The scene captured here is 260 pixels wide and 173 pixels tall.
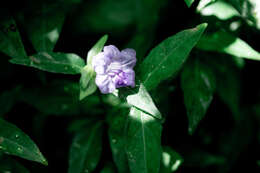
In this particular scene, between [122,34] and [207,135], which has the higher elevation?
[122,34]

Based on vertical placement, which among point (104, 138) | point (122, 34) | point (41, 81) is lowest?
point (104, 138)

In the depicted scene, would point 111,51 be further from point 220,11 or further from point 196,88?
point 220,11

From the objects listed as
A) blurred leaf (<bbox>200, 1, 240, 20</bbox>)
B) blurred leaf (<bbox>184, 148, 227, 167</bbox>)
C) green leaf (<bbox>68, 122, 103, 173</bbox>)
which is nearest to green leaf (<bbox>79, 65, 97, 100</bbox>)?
green leaf (<bbox>68, 122, 103, 173</bbox>)

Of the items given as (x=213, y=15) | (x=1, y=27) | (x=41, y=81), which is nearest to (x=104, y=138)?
(x=41, y=81)

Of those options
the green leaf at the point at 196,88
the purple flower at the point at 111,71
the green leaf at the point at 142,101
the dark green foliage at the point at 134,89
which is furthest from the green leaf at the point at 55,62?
the green leaf at the point at 196,88

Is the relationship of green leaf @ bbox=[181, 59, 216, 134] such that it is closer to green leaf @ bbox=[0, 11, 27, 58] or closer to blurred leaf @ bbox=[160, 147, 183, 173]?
blurred leaf @ bbox=[160, 147, 183, 173]

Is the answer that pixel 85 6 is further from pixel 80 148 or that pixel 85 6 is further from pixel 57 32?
pixel 80 148
